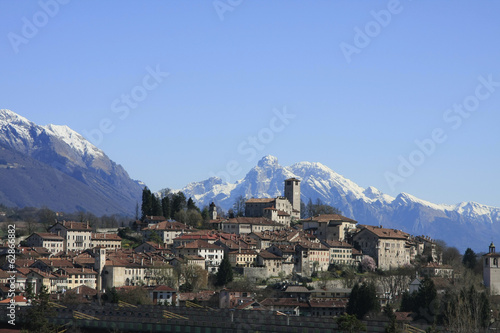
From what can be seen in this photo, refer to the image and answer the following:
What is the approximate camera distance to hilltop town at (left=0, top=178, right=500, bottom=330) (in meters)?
85.3

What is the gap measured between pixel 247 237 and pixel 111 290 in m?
30.9

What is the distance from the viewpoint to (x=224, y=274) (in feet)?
311

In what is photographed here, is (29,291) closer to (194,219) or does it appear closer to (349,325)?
(349,325)

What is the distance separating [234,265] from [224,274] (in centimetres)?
670

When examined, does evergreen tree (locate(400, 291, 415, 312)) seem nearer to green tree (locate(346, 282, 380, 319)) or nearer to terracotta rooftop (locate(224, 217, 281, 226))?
green tree (locate(346, 282, 380, 319))

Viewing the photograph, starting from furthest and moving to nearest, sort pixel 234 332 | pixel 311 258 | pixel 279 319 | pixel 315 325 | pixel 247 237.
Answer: pixel 247 237 → pixel 311 258 → pixel 279 319 → pixel 315 325 → pixel 234 332

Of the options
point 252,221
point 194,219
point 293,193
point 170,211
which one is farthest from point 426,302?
point 293,193

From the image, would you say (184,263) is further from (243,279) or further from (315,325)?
(315,325)

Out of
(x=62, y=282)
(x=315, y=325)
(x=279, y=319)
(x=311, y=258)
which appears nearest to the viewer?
(x=315, y=325)

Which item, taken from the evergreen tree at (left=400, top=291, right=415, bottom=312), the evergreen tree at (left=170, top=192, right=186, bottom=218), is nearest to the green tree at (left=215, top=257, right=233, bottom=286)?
the evergreen tree at (left=400, top=291, right=415, bottom=312)

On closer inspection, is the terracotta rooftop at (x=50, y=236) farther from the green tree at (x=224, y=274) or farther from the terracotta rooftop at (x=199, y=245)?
the green tree at (x=224, y=274)

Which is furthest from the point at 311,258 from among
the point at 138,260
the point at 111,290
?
the point at 111,290

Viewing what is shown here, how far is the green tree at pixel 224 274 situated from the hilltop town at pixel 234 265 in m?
0.11

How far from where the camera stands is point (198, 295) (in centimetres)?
8638
